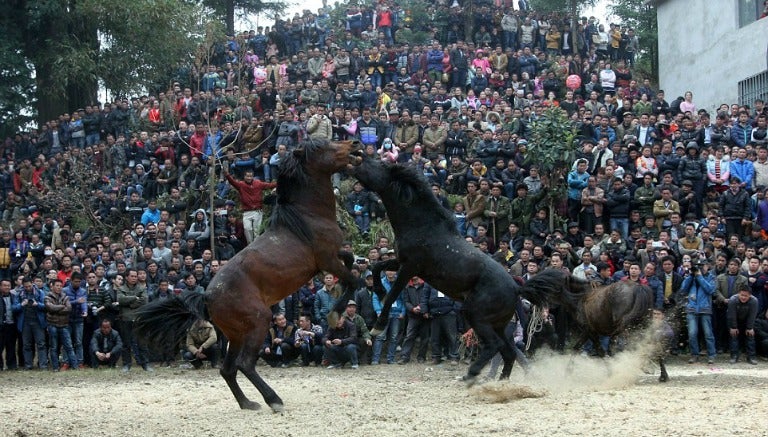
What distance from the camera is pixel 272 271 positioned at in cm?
1070

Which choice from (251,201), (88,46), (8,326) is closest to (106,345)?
(8,326)

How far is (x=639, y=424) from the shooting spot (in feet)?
28.8

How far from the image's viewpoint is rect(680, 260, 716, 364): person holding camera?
54.8 ft

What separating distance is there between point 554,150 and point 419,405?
1053cm

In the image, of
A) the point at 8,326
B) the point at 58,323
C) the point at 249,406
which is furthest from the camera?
the point at 8,326

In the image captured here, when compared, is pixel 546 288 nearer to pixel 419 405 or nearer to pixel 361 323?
pixel 419 405

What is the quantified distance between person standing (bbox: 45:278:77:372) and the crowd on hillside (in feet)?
0.13

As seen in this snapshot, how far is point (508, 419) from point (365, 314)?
8.66 metres

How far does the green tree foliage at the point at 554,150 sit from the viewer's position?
20.1m

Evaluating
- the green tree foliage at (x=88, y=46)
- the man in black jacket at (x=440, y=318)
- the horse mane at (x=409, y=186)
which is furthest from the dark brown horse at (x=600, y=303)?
the green tree foliage at (x=88, y=46)

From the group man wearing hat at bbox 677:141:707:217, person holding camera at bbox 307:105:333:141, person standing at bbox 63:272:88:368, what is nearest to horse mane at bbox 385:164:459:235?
person standing at bbox 63:272:88:368

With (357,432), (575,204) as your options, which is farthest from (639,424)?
(575,204)

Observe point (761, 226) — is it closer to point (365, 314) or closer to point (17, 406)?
point (365, 314)

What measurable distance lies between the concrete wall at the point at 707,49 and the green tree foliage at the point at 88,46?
15.3 metres
